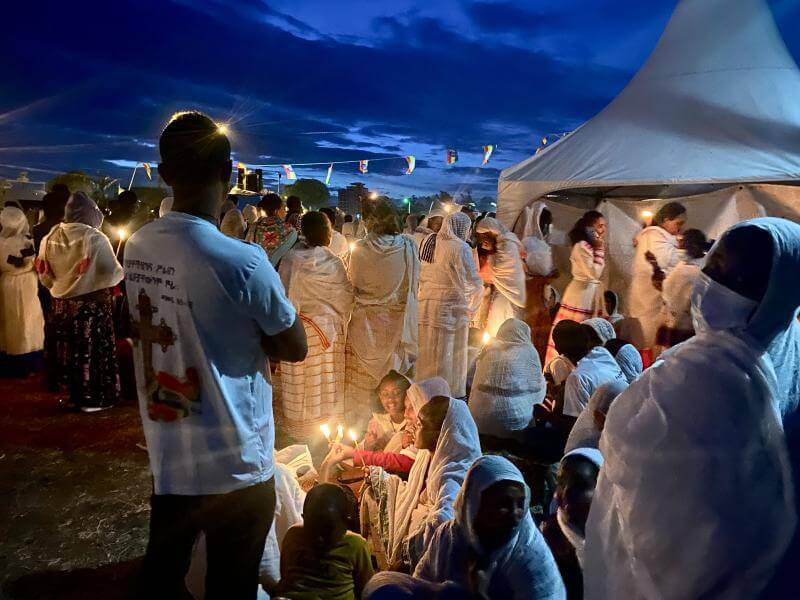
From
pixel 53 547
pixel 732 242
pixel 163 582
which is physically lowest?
pixel 53 547

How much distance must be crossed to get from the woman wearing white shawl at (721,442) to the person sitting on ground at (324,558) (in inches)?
54.6

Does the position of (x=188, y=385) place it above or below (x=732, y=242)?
below

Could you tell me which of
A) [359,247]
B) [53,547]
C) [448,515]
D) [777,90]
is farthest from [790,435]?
[777,90]

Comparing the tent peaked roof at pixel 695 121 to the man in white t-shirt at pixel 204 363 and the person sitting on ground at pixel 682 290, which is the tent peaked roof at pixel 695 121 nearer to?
the person sitting on ground at pixel 682 290

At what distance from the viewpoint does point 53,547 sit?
339 cm

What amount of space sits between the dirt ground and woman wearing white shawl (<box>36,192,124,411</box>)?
11.2 inches

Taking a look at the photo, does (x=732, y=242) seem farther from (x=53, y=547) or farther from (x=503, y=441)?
(x=53, y=547)

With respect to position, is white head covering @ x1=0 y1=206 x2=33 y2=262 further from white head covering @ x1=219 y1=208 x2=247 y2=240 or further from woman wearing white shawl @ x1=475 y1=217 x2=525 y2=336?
woman wearing white shawl @ x1=475 y1=217 x2=525 y2=336

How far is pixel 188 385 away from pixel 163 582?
2.18 feet

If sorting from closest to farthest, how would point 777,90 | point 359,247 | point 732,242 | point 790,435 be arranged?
point 790,435 < point 732,242 < point 359,247 < point 777,90

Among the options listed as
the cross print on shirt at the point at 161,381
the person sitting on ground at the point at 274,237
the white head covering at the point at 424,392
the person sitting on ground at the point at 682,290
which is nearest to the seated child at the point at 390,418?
the white head covering at the point at 424,392

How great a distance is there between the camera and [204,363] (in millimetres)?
1784

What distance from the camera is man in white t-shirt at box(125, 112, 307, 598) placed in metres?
1.77

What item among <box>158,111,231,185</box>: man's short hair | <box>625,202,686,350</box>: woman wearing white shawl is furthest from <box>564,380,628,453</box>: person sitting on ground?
<box>625,202,686,350</box>: woman wearing white shawl
